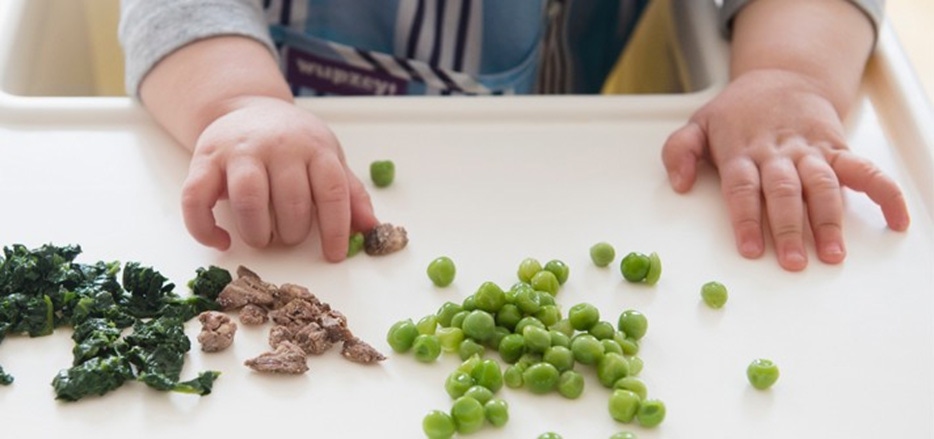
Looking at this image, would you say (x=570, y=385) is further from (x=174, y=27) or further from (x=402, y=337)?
(x=174, y=27)

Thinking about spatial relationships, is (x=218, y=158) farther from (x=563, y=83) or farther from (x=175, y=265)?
(x=563, y=83)

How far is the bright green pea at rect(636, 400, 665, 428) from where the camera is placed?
2.27 feet

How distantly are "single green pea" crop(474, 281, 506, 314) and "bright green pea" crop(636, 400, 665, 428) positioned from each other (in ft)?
0.43

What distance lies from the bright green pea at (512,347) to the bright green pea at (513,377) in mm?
22

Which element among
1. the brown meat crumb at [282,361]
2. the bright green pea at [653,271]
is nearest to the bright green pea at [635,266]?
the bright green pea at [653,271]

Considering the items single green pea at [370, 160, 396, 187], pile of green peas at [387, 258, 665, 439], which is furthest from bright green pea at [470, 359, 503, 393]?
single green pea at [370, 160, 396, 187]

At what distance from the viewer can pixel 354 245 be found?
2.81 ft

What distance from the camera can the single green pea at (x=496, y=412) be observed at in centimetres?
69

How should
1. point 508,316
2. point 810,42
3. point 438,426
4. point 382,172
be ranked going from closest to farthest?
point 438,426
point 508,316
point 382,172
point 810,42

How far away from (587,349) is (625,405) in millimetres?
57

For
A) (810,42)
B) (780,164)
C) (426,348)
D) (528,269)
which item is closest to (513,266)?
(528,269)

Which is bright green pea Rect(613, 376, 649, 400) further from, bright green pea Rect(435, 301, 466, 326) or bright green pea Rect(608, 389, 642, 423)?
bright green pea Rect(435, 301, 466, 326)

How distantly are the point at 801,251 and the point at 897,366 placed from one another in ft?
0.43

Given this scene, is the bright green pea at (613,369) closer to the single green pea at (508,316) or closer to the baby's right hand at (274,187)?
the single green pea at (508,316)
